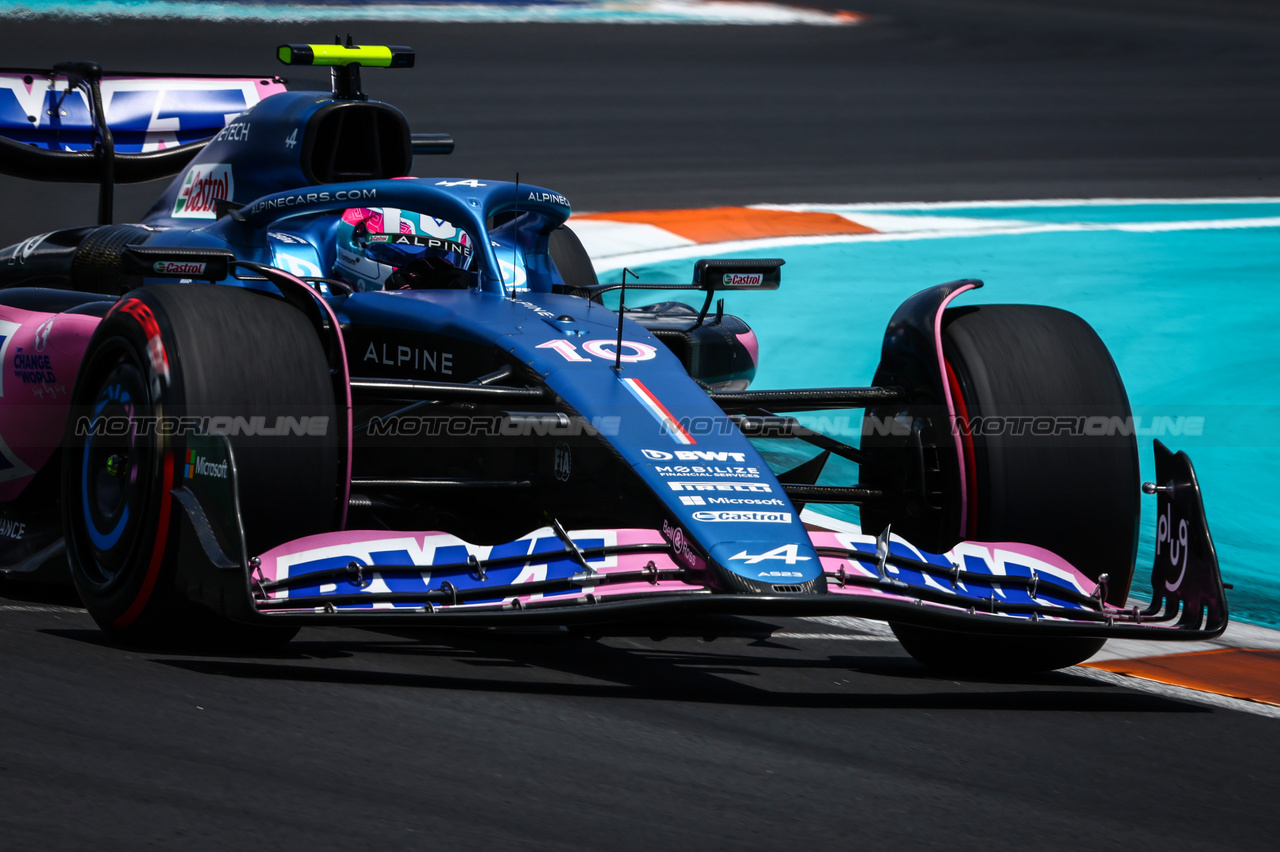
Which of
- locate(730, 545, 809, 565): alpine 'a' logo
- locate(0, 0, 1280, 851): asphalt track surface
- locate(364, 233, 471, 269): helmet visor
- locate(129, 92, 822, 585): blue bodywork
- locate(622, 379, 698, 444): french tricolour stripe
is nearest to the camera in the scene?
locate(0, 0, 1280, 851): asphalt track surface

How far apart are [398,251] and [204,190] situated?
1.48 meters

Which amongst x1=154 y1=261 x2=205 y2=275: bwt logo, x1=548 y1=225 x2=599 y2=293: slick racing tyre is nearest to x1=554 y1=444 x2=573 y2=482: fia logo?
x1=154 y1=261 x2=205 y2=275: bwt logo

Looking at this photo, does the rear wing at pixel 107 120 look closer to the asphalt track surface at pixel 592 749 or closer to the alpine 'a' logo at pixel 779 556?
the asphalt track surface at pixel 592 749

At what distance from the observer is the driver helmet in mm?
5711

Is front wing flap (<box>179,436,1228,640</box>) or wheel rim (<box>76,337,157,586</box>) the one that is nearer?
front wing flap (<box>179,436,1228,640</box>)

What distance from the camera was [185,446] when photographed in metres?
4.21

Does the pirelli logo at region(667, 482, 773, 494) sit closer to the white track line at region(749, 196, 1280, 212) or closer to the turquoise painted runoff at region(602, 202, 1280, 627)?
the turquoise painted runoff at region(602, 202, 1280, 627)

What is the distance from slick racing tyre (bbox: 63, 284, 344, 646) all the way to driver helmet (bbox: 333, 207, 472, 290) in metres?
1.18

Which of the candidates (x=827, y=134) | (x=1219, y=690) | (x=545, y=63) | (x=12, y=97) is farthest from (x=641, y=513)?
(x=545, y=63)

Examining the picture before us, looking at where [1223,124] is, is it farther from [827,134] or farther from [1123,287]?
[1123,287]

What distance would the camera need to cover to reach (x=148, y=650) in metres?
4.36

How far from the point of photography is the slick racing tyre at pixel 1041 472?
15.7ft

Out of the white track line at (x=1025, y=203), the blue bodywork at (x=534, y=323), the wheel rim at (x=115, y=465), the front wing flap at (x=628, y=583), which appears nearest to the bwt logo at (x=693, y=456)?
the blue bodywork at (x=534, y=323)

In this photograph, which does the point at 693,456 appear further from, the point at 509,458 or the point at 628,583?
the point at 509,458
